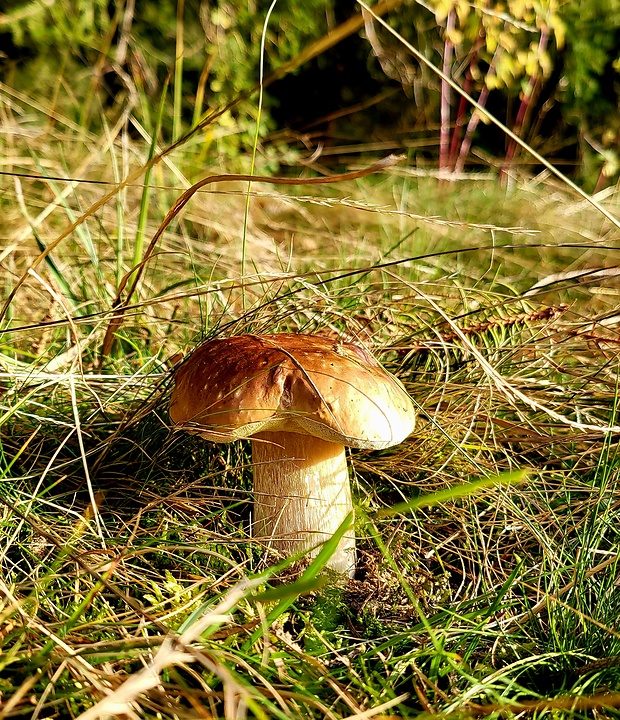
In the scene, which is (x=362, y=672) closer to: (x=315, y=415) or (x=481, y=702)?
(x=481, y=702)

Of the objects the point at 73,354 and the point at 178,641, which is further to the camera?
the point at 73,354

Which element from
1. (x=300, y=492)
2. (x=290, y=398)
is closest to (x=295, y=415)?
(x=290, y=398)

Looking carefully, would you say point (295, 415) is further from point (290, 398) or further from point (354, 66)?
point (354, 66)

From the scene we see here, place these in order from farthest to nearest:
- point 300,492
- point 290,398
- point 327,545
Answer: point 300,492
point 290,398
point 327,545

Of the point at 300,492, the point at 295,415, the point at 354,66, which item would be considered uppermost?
the point at 354,66

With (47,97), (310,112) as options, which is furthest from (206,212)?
(310,112)

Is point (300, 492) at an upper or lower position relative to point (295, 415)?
lower

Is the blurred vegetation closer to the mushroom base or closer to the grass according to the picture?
the grass

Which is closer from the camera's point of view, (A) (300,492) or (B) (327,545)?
(B) (327,545)
